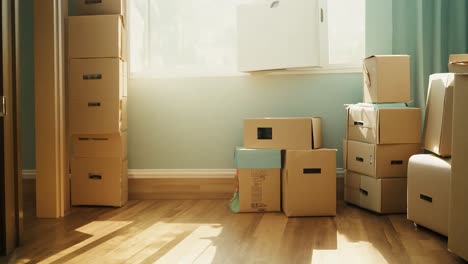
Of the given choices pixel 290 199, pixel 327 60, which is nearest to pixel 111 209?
pixel 290 199

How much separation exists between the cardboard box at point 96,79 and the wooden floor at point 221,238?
28.3 inches

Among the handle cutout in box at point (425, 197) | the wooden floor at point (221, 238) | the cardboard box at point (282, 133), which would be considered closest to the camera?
the wooden floor at point (221, 238)

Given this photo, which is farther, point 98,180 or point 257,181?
point 98,180

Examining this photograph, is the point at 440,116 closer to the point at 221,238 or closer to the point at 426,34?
the point at 426,34

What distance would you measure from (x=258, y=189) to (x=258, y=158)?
19 centimetres

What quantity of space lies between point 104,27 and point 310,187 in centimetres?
160

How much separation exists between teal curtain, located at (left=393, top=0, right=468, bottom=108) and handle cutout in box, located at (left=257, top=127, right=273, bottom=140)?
0.94 metres

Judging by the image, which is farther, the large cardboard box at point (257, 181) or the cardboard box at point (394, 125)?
the large cardboard box at point (257, 181)

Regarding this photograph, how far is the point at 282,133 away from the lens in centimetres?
320

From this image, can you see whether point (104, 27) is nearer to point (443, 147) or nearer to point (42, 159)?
point (42, 159)

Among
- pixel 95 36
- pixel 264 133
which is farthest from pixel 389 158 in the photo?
pixel 95 36

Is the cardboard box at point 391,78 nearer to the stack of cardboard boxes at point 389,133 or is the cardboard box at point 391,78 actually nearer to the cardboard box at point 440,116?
the stack of cardboard boxes at point 389,133

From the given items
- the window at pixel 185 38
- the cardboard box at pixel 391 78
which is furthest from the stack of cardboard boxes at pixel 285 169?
the window at pixel 185 38

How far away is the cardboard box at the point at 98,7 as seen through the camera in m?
3.40
